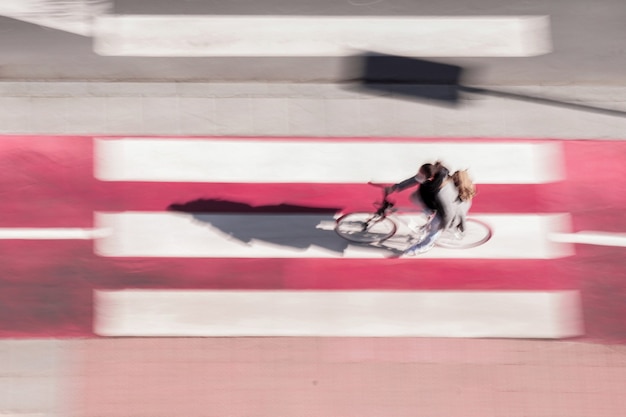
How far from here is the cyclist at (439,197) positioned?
9.26 metres

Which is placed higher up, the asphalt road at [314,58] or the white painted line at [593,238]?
the asphalt road at [314,58]

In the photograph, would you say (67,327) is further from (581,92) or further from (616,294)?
(581,92)

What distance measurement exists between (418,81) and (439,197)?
319cm

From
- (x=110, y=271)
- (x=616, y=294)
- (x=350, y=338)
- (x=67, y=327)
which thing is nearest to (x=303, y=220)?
(x=350, y=338)

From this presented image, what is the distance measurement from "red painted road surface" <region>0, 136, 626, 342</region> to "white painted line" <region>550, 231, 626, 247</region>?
3.9 inches

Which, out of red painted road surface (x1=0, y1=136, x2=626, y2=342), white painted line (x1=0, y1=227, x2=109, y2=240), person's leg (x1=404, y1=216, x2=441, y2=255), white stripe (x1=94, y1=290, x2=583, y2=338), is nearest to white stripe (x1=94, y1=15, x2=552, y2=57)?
red painted road surface (x1=0, y1=136, x2=626, y2=342)

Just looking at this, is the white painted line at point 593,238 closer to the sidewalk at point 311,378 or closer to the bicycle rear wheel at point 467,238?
the bicycle rear wheel at point 467,238

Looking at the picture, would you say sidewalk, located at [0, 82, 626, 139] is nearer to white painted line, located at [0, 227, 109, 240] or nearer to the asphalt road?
the asphalt road

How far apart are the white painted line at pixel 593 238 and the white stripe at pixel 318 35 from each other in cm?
320

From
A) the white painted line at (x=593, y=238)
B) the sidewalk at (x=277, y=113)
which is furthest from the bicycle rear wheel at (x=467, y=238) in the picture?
the sidewalk at (x=277, y=113)

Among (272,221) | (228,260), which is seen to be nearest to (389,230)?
(272,221)

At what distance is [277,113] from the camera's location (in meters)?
11.5

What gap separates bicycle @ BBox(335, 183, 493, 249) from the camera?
35.3 ft

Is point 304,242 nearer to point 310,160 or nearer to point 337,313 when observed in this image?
point 337,313
